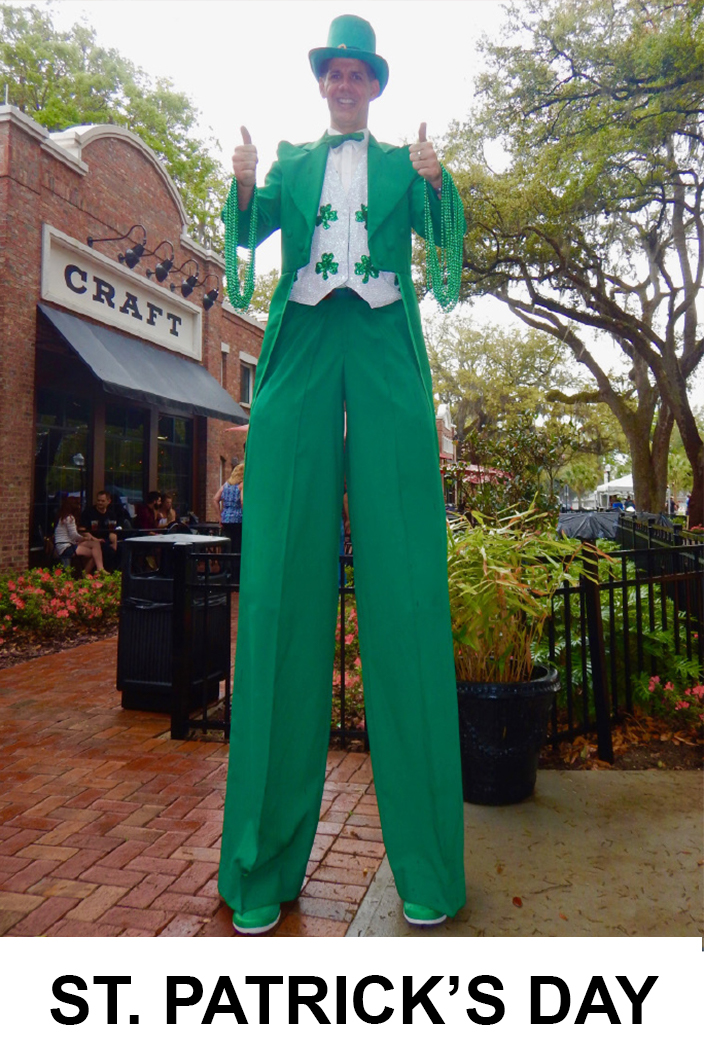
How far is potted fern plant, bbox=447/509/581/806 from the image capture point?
9.36 ft

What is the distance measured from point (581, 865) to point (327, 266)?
2047mm

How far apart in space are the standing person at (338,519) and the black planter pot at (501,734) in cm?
81

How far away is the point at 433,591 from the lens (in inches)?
80.7

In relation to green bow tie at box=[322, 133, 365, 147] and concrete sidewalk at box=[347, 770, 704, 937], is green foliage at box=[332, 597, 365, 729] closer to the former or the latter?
concrete sidewalk at box=[347, 770, 704, 937]

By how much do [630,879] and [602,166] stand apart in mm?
11756

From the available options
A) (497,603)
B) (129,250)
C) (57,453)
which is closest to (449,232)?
(497,603)

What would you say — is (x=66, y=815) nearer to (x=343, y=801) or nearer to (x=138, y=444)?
(x=343, y=801)

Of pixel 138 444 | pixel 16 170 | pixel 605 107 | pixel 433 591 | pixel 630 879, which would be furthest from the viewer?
pixel 138 444

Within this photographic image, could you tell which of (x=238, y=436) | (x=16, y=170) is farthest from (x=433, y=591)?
(x=238, y=436)

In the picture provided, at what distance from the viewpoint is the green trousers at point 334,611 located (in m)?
2.03

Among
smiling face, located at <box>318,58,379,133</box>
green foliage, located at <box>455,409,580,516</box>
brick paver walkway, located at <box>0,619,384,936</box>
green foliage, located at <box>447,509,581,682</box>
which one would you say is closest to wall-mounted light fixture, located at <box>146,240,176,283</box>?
green foliage, located at <box>455,409,580,516</box>

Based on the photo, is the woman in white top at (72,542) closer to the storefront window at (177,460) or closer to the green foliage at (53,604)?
the green foliage at (53,604)

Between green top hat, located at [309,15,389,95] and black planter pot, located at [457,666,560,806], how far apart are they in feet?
7.08

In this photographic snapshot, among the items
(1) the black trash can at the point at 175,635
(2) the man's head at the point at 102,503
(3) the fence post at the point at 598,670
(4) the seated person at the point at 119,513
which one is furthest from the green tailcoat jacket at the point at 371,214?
(4) the seated person at the point at 119,513
